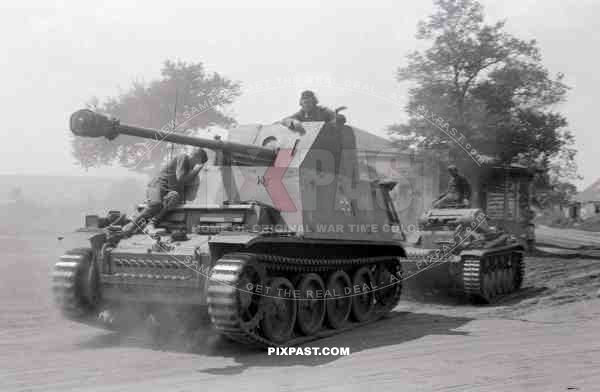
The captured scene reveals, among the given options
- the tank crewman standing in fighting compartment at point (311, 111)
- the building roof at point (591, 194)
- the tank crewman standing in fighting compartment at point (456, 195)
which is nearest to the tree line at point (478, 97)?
the tank crewman standing in fighting compartment at point (456, 195)

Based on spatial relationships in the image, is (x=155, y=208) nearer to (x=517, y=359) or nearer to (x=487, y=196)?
(x=517, y=359)

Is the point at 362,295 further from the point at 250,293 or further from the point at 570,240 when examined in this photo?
the point at 570,240

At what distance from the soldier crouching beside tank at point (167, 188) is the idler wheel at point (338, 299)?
2813 mm

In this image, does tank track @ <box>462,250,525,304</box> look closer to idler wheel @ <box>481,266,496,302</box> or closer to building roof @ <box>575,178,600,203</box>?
idler wheel @ <box>481,266,496,302</box>

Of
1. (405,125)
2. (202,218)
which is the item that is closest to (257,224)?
(202,218)

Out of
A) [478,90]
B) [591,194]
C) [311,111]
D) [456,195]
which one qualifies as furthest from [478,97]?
[591,194]

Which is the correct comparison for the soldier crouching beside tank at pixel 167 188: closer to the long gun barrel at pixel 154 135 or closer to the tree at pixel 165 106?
the long gun barrel at pixel 154 135

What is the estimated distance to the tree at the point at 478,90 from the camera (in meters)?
24.9

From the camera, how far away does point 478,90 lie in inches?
1013

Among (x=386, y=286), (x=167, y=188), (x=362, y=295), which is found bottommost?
(x=362, y=295)

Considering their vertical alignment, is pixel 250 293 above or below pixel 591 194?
below

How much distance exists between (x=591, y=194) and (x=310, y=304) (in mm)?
75897

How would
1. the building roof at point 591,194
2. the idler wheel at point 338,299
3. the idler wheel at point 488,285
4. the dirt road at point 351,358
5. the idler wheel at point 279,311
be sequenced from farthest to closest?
the building roof at point 591,194 < the idler wheel at point 488,285 < the idler wheel at point 338,299 < the idler wheel at point 279,311 < the dirt road at point 351,358

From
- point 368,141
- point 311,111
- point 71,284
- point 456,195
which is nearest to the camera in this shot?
point 71,284
